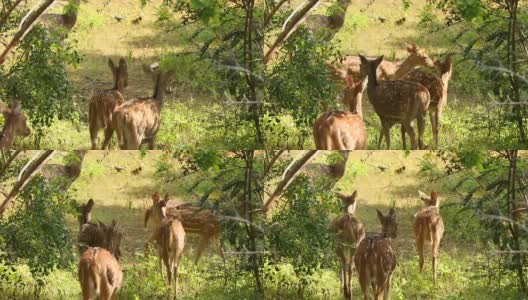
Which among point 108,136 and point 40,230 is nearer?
point 108,136

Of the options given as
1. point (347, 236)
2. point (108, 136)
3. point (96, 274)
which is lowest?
point (96, 274)

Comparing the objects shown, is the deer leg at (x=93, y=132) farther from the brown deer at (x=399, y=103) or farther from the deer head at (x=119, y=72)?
the brown deer at (x=399, y=103)

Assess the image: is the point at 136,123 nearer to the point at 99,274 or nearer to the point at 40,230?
the point at 99,274

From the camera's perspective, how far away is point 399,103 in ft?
81.1

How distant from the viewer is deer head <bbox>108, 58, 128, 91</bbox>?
2469cm

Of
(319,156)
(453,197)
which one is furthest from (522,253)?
(319,156)

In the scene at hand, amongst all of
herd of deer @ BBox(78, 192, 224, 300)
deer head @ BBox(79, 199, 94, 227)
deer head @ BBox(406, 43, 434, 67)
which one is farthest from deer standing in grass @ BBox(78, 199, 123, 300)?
deer head @ BBox(406, 43, 434, 67)

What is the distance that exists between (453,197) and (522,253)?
1070mm

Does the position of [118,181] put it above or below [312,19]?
below

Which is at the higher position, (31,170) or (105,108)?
(105,108)

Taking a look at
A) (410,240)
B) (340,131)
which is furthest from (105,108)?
(410,240)

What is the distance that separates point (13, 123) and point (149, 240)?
2.26 m

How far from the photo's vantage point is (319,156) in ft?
81.6

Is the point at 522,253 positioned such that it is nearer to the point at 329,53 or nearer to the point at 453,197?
the point at 453,197
